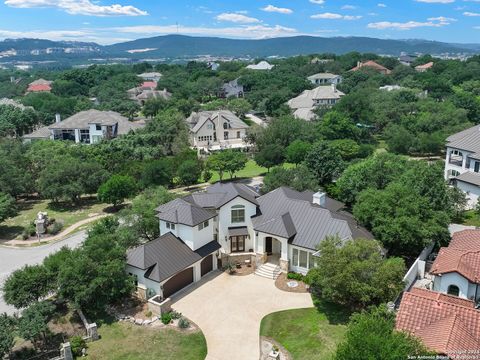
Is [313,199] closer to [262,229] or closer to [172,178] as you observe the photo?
[262,229]

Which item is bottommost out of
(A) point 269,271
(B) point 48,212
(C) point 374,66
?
(B) point 48,212

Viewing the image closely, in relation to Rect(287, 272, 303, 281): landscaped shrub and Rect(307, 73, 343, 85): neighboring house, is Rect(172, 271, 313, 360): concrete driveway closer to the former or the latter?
Rect(287, 272, 303, 281): landscaped shrub

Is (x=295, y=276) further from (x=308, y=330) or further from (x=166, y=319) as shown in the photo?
(x=166, y=319)

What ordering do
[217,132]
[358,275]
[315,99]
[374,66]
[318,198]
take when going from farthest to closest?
[374,66], [315,99], [217,132], [318,198], [358,275]

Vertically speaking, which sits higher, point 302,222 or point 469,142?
point 469,142

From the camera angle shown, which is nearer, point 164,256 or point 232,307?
point 232,307

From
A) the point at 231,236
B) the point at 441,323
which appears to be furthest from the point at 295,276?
the point at 441,323

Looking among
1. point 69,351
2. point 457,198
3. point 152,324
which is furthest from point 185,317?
point 457,198
